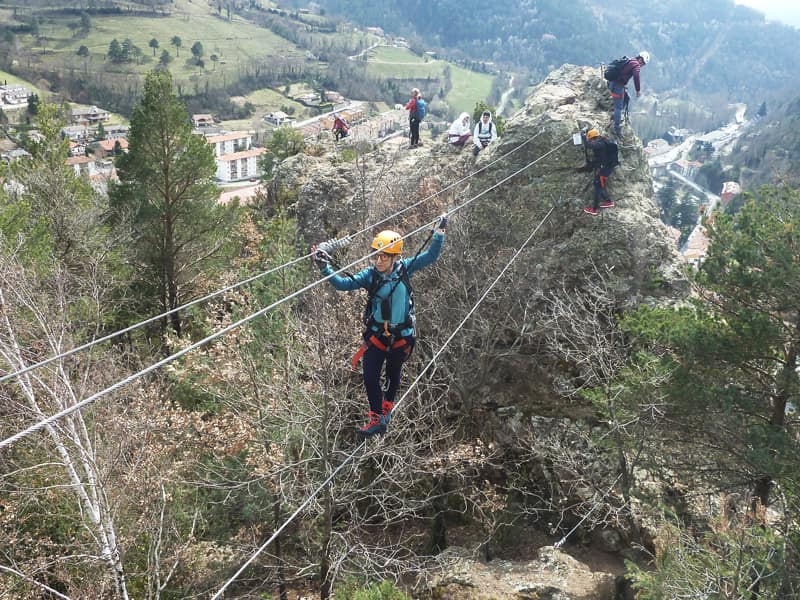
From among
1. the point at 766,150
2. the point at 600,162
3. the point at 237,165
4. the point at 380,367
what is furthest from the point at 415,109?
the point at 766,150

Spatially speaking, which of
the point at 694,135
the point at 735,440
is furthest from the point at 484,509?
the point at 694,135

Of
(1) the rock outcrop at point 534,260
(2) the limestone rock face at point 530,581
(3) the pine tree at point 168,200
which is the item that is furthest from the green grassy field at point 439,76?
(2) the limestone rock face at point 530,581

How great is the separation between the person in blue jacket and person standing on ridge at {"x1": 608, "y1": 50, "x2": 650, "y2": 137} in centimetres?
908

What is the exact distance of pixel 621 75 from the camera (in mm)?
12625

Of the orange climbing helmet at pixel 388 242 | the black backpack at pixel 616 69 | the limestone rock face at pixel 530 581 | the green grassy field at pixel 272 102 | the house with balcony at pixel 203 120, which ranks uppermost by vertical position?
the black backpack at pixel 616 69

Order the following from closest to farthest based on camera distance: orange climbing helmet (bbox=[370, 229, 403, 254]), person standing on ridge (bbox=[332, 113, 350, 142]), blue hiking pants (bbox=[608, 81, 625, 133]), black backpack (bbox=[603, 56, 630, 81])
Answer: orange climbing helmet (bbox=[370, 229, 403, 254]) < black backpack (bbox=[603, 56, 630, 81]) < blue hiking pants (bbox=[608, 81, 625, 133]) < person standing on ridge (bbox=[332, 113, 350, 142])

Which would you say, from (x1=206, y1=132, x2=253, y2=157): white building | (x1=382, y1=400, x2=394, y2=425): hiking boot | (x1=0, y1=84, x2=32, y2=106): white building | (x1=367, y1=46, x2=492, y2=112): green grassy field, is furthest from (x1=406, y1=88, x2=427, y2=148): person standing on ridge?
(x1=367, y1=46, x2=492, y2=112): green grassy field

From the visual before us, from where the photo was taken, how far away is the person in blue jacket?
204 inches

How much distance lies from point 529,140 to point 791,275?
7.24 m

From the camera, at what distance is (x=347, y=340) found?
1090 centimetres

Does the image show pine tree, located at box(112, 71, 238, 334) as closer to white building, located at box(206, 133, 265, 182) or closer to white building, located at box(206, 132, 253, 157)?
white building, located at box(206, 133, 265, 182)

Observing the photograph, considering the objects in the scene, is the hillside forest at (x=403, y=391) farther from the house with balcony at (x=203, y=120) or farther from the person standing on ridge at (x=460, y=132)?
the house with balcony at (x=203, y=120)

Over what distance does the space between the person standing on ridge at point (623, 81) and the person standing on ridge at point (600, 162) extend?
89 cm

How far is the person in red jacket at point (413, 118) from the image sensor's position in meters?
16.2
